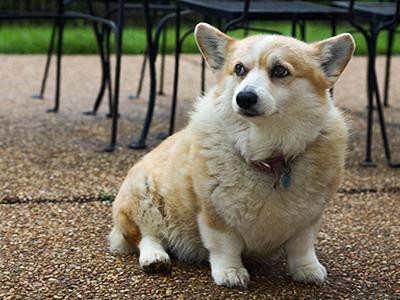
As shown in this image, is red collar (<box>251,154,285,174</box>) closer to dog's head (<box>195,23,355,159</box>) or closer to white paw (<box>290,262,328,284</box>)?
dog's head (<box>195,23,355,159</box>)

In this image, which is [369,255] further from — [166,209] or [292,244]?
[166,209]

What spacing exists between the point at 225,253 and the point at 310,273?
319 mm

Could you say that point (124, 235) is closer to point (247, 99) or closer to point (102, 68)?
point (247, 99)

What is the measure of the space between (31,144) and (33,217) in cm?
139

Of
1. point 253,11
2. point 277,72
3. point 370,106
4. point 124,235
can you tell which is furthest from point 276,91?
point 370,106

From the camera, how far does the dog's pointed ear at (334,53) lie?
2.78m

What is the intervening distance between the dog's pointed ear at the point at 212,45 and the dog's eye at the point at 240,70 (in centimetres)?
17

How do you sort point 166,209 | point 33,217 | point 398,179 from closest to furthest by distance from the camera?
Result: point 166,209 < point 33,217 < point 398,179

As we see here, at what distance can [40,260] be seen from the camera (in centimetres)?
295

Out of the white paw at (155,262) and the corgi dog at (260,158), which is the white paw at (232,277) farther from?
the white paw at (155,262)

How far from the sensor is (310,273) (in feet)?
9.14

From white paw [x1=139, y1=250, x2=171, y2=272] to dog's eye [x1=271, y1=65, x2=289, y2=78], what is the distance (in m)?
0.78

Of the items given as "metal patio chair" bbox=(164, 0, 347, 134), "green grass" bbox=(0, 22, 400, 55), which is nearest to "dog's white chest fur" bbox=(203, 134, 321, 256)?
"metal patio chair" bbox=(164, 0, 347, 134)

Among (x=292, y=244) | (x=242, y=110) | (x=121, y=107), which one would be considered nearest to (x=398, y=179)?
(x=292, y=244)
